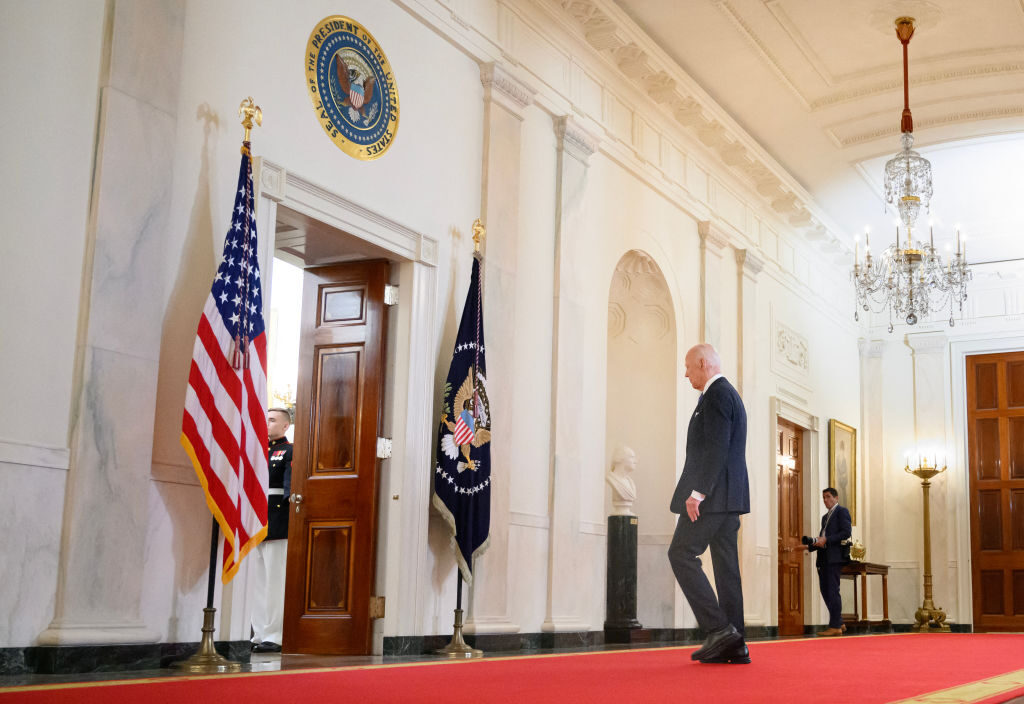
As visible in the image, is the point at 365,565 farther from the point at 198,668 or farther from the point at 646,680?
the point at 646,680

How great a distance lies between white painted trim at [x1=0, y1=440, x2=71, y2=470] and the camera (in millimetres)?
4531

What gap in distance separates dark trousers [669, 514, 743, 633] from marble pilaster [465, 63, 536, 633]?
219cm

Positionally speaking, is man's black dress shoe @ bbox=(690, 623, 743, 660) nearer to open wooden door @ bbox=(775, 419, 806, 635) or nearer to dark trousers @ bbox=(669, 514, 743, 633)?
dark trousers @ bbox=(669, 514, 743, 633)

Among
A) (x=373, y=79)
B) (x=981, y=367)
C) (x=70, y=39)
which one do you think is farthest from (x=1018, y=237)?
(x=70, y=39)

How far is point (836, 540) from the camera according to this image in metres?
12.9

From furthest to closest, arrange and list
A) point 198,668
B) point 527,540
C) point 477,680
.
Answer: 1. point 527,540
2. point 198,668
3. point 477,680

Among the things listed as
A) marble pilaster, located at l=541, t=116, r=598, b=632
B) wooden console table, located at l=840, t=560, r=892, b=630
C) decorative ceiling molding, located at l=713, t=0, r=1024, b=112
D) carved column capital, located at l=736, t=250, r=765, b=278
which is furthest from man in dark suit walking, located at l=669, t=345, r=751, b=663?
wooden console table, located at l=840, t=560, r=892, b=630

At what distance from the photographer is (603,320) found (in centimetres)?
952

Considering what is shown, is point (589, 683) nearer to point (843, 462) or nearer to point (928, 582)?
point (843, 462)

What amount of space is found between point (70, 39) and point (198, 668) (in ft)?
9.47

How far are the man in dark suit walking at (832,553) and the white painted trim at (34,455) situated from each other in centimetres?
999

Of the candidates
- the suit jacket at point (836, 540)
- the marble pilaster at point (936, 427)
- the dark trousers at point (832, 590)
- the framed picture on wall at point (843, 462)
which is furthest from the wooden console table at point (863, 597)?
the marble pilaster at point (936, 427)

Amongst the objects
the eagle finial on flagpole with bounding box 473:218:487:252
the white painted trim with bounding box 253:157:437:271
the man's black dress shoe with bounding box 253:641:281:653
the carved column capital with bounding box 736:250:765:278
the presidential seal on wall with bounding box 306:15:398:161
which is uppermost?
the carved column capital with bounding box 736:250:765:278

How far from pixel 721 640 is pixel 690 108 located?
6.68 m
